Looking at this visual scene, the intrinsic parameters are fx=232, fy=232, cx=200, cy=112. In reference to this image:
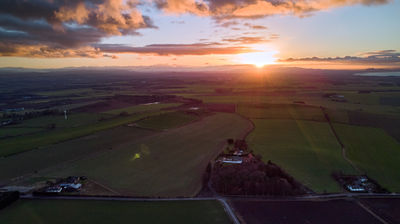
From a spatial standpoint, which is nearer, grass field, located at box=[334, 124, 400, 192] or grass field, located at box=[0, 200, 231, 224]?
grass field, located at box=[0, 200, 231, 224]

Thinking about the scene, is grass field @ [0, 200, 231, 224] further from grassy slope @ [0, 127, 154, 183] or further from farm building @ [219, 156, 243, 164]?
farm building @ [219, 156, 243, 164]

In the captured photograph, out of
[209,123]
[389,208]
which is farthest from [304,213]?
[209,123]

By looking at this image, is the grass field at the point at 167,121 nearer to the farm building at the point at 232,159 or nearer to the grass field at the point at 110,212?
the farm building at the point at 232,159

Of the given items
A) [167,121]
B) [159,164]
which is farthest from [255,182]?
[167,121]

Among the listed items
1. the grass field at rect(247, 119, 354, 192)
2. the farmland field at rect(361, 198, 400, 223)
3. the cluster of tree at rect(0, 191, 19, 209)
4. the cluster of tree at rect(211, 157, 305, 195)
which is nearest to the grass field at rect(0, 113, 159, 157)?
the cluster of tree at rect(0, 191, 19, 209)

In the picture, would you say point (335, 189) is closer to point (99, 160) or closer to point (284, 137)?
point (284, 137)

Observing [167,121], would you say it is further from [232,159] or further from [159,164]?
[232,159]
